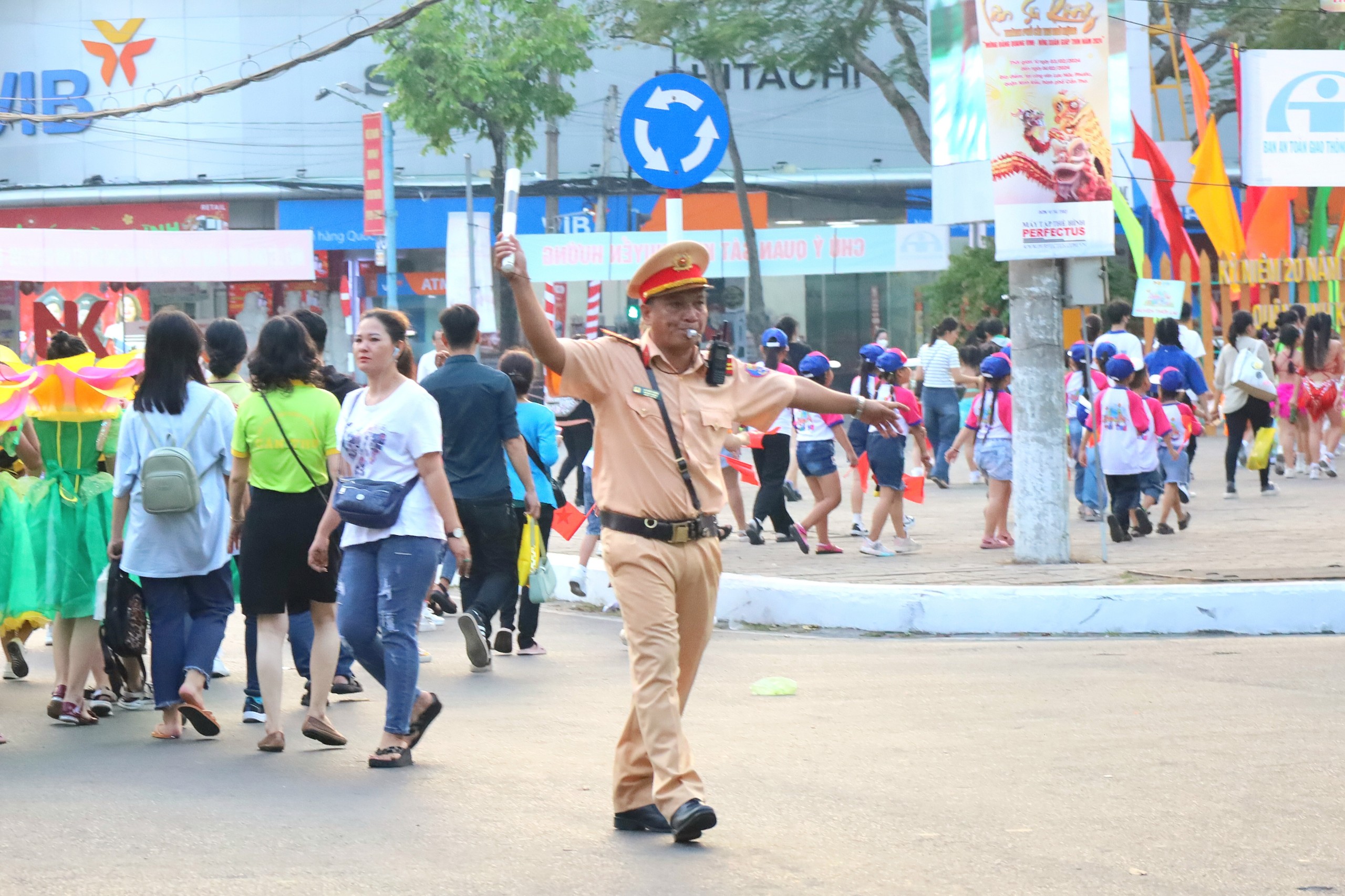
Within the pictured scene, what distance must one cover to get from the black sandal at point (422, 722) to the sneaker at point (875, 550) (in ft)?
20.6

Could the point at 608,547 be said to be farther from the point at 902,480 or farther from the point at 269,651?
the point at 902,480

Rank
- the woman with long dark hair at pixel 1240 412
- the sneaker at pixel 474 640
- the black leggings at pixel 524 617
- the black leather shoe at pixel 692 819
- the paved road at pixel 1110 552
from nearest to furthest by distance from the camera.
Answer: the black leather shoe at pixel 692 819 < the sneaker at pixel 474 640 < the black leggings at pixel 524 617 < the paved road at pixel 1110 552 < the woman with long dark hair at pixel 1240 412

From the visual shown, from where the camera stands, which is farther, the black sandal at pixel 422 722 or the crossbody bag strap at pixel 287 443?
the crossbody bag strap at pixel 287 443

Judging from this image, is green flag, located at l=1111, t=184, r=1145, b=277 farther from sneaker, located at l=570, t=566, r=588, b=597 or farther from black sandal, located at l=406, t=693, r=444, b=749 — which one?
black sandal, located at l=406, t=693, r=444, b=749

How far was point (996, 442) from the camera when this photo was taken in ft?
41.1

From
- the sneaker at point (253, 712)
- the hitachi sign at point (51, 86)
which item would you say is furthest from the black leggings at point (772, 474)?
the hitachi sign at point (51, 86)

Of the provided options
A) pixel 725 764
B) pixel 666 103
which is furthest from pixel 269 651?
pixel 666 103

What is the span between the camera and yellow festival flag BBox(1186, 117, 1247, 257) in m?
24.6

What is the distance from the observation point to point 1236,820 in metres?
5.20

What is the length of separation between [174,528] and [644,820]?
8.48ft

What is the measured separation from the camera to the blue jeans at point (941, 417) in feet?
60.6

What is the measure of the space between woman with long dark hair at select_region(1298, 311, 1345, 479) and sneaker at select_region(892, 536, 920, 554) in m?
6.53

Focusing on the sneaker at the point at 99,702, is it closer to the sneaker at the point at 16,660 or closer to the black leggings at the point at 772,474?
the sneaker at the point at 16,660

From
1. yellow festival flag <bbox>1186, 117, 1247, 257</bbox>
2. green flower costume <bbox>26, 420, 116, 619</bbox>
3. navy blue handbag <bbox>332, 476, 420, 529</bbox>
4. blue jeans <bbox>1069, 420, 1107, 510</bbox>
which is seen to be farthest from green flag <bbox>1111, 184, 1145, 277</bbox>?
navy blue handbag <bbox>332, 476, 420, 529</bbox>
